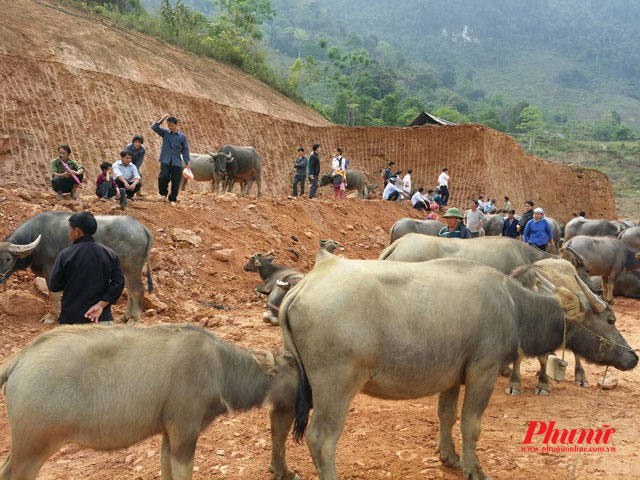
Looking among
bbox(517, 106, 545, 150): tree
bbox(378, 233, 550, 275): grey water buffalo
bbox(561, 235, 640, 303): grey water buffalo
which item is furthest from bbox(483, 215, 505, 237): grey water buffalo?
bbox(517, 106, 545, 150): tree

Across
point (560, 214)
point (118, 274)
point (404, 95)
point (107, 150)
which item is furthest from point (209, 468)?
point (404, 95)

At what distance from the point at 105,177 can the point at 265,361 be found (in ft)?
26.2

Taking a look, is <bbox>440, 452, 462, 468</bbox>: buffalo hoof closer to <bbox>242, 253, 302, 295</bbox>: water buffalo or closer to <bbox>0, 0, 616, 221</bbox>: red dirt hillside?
<bbox>242, 253, 302, 295</bbox>: water buffalo

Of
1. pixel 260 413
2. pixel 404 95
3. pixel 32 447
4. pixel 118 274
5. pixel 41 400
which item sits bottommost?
pixel 260 413

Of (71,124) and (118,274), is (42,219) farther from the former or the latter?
(71,124)

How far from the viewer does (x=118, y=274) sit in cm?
515

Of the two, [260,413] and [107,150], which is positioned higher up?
[107,150]

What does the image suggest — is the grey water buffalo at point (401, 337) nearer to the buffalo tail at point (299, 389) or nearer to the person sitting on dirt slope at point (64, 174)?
the buffalo tail at point (299, 389)

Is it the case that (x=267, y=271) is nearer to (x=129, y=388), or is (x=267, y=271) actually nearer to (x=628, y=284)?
(x=129, y=388)

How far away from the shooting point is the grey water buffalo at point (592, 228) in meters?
17.8

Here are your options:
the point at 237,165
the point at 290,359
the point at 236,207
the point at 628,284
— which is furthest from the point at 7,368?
the point at 237,165

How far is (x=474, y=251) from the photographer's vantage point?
7.71 metres

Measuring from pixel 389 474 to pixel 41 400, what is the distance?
2.87 m

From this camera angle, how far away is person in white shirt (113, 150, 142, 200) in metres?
10.8
